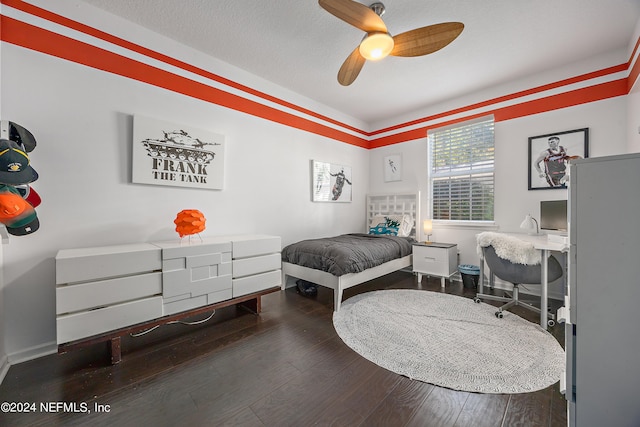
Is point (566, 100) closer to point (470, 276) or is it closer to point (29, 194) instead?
point (470, 276)

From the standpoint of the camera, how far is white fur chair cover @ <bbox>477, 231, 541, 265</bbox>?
2416mm

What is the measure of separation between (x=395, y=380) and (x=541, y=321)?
1.76 meters

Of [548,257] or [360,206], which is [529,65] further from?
[360,206]

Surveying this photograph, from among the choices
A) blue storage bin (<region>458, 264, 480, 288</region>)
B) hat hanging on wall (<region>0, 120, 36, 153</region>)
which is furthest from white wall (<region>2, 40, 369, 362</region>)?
blue storage bin (<region>458, 264, 480, 288</region>)

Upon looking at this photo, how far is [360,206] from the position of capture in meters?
5.04

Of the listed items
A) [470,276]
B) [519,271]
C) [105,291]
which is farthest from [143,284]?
[470,276]

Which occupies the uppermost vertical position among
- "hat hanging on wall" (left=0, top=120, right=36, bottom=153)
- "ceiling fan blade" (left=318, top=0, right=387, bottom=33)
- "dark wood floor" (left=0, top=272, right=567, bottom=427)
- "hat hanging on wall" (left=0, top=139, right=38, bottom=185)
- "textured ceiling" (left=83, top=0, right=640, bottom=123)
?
"textured ceiling" (left=83, top=0, right=640, bottom=123)

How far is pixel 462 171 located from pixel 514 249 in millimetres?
1898

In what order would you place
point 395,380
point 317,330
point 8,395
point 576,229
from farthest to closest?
point 317,330 → point 395,380 → point 8,395 → point 576,229

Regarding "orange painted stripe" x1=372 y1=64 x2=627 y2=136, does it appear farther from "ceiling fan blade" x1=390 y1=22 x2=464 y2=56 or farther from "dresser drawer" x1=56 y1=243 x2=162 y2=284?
"dresser drawer" x1=56 y1=243 x2=162 y2=284

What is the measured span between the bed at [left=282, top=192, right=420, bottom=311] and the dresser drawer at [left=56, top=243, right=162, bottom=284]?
1.60 m

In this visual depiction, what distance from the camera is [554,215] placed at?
2.89 meters

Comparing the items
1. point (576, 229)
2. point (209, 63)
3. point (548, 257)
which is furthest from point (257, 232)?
point (548, 257)

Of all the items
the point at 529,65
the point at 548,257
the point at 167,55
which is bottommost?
the point at 548,257
